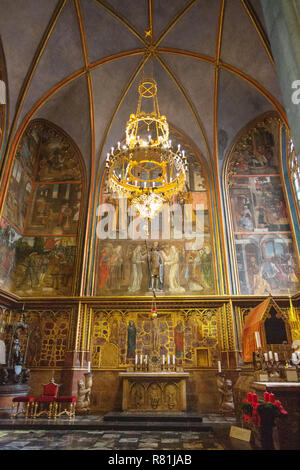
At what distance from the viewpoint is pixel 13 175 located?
13820 mm

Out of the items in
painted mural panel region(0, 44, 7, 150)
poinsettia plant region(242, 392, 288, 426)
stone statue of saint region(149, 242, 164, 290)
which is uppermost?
painted mural panel region(0, 44, 7, 150)

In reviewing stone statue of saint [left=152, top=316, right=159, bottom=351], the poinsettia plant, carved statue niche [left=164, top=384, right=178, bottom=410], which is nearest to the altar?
carved statue niche [left=164, top=384, right=178, bottom=410]

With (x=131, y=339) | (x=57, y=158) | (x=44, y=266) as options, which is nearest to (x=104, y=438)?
(x=131, y=339)

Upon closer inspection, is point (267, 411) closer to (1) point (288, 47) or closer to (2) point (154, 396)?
(1) point (288, 47)

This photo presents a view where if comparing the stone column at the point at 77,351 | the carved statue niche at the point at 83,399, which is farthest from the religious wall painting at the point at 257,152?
the carved statue niche at the point at 83,399

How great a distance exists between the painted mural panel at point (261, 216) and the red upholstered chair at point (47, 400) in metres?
8.03

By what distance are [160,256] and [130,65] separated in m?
8.88

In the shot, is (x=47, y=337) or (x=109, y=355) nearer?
(x=109, y=355)

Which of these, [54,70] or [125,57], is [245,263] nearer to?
[125,57]

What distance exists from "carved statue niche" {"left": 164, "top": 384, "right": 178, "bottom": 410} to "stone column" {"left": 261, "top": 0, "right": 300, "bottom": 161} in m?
9.47

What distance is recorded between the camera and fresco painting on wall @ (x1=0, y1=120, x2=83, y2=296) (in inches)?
539

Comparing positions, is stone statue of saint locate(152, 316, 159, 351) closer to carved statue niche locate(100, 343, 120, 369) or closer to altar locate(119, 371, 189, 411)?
carved statue niche locate(100, 343, 120, 369)

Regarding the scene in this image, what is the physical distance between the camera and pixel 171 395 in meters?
11.1


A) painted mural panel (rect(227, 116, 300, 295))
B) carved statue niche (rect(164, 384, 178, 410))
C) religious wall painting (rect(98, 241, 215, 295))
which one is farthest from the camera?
religious wall painting (rect(98, 241, 215, 295))
